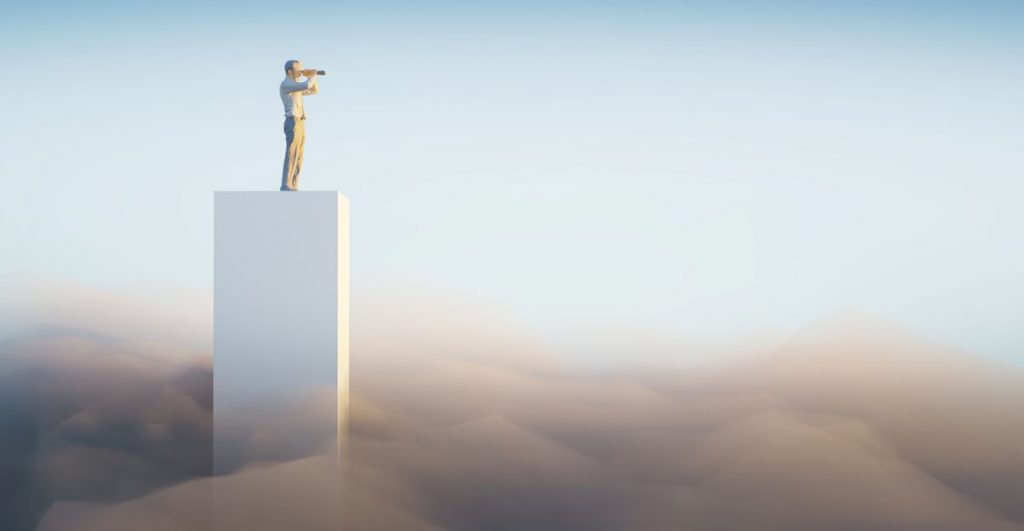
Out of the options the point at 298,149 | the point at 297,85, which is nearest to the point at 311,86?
the point at 297,85

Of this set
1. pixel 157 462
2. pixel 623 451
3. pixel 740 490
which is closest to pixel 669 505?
pixel 740 490

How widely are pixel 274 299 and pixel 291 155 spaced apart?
1.22 metres

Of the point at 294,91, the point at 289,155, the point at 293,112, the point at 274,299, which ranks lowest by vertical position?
the point at 274,299

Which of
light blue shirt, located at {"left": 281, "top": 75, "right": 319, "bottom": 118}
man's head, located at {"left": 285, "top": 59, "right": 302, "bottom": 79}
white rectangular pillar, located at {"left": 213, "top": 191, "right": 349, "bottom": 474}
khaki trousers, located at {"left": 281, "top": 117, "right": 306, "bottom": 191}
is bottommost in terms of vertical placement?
white rectangular pillar, located at {"left": 213, "top": 191, "right": 349, "bottom": 474}

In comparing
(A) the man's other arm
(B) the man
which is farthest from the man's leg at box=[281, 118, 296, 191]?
(A) the man's other arm

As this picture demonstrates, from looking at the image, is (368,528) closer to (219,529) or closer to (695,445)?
(219,529)

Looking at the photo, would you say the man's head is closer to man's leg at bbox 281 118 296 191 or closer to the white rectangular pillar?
man's leg at bbox 281 118 296 191

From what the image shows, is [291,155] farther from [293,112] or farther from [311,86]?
[311,86]

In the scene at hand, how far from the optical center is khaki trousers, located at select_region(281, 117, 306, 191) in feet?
26.7

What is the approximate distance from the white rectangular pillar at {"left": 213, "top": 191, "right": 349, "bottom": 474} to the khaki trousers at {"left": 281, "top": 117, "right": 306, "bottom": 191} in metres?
0.28

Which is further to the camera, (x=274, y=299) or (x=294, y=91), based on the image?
(x=294, y=91)

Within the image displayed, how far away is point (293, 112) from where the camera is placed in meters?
8.17

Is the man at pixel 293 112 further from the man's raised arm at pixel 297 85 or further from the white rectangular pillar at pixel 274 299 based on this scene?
the white rectangular pillar at pixel 274 299

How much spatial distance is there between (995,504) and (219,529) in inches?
269
